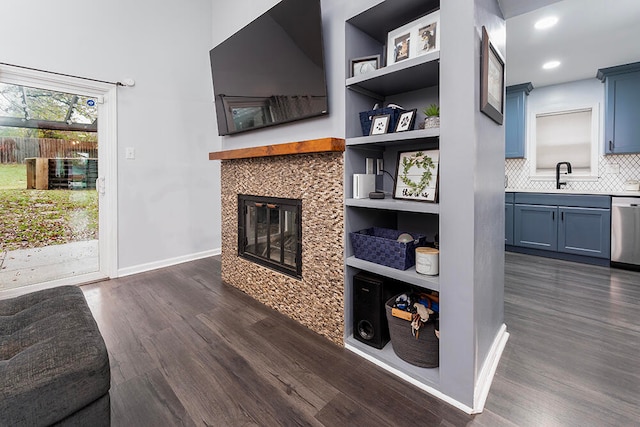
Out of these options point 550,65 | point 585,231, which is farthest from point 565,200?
point 550,65

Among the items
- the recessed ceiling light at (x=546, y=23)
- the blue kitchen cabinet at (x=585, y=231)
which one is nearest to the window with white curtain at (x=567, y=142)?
the blue kitchen cabinet at (x=585, y=231)

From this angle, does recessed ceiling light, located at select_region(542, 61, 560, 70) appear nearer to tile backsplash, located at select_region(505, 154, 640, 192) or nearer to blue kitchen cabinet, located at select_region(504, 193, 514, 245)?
tile backsplash, located at select_region(505, 154, 640, 192)

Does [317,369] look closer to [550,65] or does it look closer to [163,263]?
[163,263]

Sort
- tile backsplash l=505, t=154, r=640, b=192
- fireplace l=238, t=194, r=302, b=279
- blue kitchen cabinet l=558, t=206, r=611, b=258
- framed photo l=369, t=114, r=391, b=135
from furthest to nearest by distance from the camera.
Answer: tile backsplash l=505, t=154, r=640, b=192
blue kitchen cabinet l=558, t=206, r=611, b=258
fireplace l=238, t=194, r=302, b=279
framed photo l=369, t=114, r=391, b=135

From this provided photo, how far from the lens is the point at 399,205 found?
1617 mm

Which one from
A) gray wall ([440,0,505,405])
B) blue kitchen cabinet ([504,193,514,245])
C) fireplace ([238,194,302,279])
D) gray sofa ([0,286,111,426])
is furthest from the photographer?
blue kitchen cabinet ([504,193,514,245])

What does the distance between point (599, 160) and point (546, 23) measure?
2.43 meters

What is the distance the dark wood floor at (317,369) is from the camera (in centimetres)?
137

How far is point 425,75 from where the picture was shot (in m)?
1.69

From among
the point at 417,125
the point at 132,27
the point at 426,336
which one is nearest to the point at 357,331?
the point at 426,336

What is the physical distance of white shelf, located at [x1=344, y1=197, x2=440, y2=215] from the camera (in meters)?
1.51

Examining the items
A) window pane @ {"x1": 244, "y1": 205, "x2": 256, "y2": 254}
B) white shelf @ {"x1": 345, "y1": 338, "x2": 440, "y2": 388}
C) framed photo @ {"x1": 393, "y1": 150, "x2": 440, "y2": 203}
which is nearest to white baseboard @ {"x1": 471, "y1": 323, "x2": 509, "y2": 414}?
white shelf @ {"x1": 345, "y1": 338, "x2": 440, "y2": 388}

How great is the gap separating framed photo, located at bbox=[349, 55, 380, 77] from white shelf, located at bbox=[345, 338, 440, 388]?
163 cm

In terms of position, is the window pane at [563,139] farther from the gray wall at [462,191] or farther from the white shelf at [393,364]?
the white shelf at [393,364]
